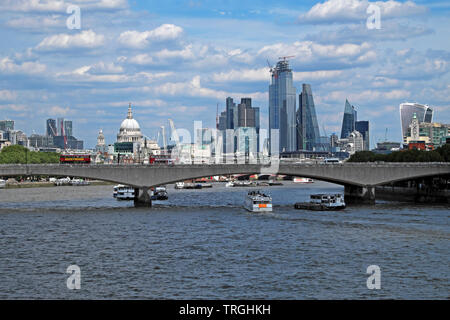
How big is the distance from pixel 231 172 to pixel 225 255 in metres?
53.6

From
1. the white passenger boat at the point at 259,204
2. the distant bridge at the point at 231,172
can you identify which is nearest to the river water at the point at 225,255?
the white passenger boat at the point at 259,204

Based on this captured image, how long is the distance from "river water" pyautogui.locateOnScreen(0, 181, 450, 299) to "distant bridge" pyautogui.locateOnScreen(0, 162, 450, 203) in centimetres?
1327

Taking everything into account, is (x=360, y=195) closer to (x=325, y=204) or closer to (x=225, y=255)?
(x=325, y=204)

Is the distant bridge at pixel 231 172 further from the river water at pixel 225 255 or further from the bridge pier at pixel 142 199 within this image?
the river water at pixel 225 255

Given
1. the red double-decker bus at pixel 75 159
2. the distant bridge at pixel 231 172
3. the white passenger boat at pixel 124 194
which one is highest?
the red double-decker bus at pixel 75 159

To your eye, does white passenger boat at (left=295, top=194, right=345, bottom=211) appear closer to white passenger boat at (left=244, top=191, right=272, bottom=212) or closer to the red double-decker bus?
white passenger boat at (left=244, top=191, right=272, bottom=212)

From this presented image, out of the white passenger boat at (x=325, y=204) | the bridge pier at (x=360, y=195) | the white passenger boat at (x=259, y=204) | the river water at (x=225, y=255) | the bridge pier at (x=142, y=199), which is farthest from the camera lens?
the bridge pier at (x=360, y=195)

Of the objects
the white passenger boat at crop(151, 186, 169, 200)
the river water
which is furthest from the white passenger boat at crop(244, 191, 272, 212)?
the white passenger boat at crop(151, 186, 169, 200)

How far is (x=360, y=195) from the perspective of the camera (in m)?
118

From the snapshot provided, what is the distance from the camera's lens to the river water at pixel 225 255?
44.1m

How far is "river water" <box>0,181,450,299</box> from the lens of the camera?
4412 centimetres

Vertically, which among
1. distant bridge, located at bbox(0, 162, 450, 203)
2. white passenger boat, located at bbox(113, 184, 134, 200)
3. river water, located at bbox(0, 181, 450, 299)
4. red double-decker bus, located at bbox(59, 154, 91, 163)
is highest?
red double-decker bus, located at bbox(59, 154, 91, 163)

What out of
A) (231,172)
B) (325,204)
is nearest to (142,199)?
(231,172)
